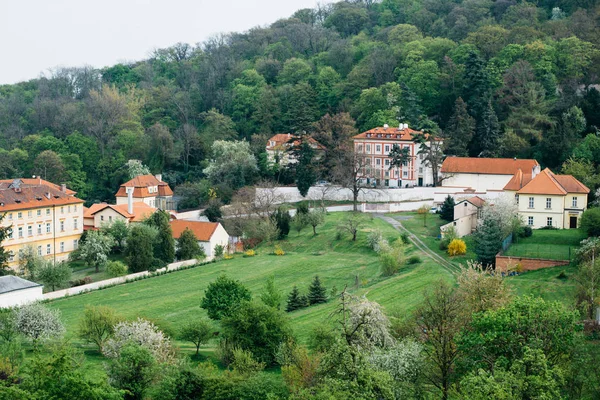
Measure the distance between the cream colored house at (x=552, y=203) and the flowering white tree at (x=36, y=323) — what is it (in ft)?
87.3

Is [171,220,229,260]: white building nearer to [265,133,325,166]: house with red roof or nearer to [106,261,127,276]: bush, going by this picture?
[106,261,127,276]: bush

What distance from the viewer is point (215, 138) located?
253 ft

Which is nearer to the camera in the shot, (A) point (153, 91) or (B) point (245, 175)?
(B) point (245, 175)

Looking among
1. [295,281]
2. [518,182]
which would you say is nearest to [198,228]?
[295,281]

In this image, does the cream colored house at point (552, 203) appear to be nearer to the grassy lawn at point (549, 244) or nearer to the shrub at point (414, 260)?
the grassy lawn at point (549, 244)

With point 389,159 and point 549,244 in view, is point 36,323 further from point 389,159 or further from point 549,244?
point 389,159

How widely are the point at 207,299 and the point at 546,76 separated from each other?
40.1 m

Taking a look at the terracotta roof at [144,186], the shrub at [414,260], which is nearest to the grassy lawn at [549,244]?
the shrub at [414,260]

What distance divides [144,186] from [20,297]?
25447mm

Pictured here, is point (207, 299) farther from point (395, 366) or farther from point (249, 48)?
point (249, 48)

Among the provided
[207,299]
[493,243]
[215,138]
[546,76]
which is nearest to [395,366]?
[207,299]

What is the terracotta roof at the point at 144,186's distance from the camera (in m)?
64.4

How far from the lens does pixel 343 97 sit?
260 feet

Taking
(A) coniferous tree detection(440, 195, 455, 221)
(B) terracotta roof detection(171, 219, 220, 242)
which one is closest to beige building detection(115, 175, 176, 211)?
(B) terracotta roof detection(171, 219, 220, 242)
